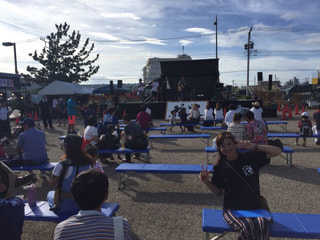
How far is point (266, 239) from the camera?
2562mm

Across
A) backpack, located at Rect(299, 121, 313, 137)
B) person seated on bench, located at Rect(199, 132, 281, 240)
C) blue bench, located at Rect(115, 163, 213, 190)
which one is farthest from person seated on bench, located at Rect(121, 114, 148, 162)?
backpack, located at Rect(299, 121, 313, 137)

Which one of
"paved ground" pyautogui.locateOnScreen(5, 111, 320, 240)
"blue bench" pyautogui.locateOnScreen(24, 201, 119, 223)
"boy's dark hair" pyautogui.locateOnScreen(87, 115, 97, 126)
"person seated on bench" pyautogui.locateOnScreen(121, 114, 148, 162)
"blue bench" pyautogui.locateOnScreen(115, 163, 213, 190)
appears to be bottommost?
"paved ground" pyautogui.locateOnScreen(5, 111, 320, 240)

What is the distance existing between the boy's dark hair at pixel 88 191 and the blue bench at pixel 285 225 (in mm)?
1567

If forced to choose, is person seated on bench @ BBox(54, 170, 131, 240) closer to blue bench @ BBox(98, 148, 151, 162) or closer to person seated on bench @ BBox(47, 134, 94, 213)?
person seated on bench @ BBox(47, 134, 94, 213)

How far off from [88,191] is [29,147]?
14.9 feet

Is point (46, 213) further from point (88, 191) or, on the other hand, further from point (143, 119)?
point (143, 119)

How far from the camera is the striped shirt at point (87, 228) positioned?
162 centimetres

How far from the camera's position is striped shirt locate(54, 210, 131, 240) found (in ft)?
5.32

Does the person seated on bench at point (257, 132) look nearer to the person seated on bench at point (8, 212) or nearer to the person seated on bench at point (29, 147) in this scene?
the person seated on bench at point (29, 147)

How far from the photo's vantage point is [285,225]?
2.75 metres

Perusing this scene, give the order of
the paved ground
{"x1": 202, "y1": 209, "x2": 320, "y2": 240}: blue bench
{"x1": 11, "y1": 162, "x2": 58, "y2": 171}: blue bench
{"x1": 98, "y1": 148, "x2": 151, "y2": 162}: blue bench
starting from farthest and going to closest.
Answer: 1. {"x1": 98, "y1": 148, "x2": 151, "y2": 162}: blue bench
2. {"x1": 11, "y1": 162, "x2": 58, "y2": 171}: blue bench
3. the paved ground
4. {"x1": 202, "y1": 209, "x2": 320, "y2": 240}: blue bench

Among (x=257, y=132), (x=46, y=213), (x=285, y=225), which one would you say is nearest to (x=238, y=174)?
(x=285, y=225)

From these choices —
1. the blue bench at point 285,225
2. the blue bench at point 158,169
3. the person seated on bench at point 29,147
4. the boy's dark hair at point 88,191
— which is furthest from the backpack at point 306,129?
the boy's dark hair at point 88,191

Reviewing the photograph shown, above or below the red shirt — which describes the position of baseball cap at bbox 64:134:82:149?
above
